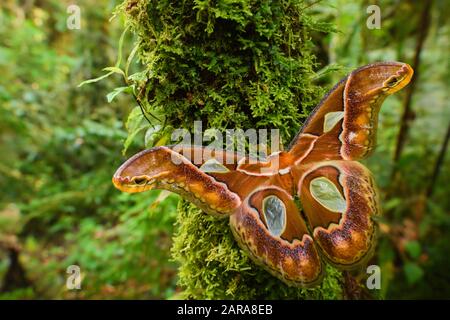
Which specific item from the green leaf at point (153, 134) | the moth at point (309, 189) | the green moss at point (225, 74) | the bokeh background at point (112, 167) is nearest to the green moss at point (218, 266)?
the green moss at point (225, 74)

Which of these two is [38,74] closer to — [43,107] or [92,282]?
[43,107]

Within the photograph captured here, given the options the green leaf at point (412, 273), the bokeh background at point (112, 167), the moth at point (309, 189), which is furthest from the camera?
the green leaf at point (412, 273)

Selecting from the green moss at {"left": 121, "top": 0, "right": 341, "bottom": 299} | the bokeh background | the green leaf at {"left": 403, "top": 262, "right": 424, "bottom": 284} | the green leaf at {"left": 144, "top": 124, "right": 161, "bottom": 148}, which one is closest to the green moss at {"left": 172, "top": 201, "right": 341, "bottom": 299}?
the green moss at {"left": 121, "top": 0, "right": 341, "bottom": 299}

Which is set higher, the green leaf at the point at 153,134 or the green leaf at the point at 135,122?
the green leaf at the point at 135,122

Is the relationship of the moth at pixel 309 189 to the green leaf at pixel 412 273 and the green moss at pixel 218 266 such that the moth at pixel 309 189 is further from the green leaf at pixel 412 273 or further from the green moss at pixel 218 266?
the green leaf at pixel 412 273
